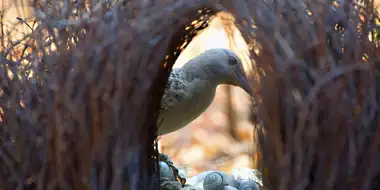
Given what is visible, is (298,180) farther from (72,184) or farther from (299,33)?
(72,184)

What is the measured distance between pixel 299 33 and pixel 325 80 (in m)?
0.08

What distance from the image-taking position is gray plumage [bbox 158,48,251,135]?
4.09 ft

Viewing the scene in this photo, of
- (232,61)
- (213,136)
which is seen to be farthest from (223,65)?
(213,136)

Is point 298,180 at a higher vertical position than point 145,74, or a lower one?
lower

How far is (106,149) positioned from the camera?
0.86 metres

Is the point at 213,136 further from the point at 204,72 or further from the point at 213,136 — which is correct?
the point at 204,72

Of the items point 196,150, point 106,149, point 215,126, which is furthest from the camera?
point 215,126

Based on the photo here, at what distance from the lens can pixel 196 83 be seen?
Result: 127cm

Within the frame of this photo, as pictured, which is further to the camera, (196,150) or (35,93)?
(196,150)

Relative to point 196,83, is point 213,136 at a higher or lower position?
higher

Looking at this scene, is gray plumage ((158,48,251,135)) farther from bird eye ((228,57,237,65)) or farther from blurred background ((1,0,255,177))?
blurred background ((1,0,255,177))

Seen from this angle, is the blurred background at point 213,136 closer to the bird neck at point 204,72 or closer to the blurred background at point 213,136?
the blurred background at point 213,136

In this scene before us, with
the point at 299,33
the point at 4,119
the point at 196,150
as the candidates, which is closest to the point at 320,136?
the point at 299,33

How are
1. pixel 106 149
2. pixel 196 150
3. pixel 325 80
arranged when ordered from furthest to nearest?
pixel 196 150 < pixel 106 149 < pixel 325 80
